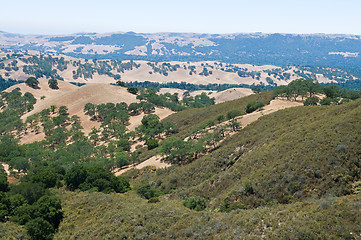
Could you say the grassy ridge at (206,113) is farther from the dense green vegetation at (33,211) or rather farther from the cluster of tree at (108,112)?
the dense green vegetation at (33,211)

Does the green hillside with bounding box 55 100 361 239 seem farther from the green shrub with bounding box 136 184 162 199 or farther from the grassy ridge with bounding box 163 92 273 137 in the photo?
the grassy ridge with bounding box 163 92 273 137

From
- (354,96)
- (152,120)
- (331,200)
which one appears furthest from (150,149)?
(354,96)

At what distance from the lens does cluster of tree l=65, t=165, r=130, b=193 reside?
50.2m

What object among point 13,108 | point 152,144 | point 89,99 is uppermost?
point 89,99

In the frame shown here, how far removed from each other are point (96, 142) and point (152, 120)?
2388 cm

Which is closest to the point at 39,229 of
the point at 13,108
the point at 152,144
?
the point at 152,144


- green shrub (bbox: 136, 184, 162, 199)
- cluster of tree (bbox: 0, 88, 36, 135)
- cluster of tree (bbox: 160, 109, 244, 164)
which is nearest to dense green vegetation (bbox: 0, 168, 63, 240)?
green shrub (bbox: 136, 184, 162, 199)

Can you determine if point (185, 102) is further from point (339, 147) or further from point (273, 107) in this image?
point (339, 147)

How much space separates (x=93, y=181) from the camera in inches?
2040

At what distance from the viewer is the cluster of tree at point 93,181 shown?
50.2 m

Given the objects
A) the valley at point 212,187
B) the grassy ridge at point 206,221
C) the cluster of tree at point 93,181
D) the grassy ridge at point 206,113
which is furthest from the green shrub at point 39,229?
the grassy ridge at point 206,113

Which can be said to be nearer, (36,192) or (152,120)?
(36,192)

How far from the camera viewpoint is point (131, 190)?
2034 inches

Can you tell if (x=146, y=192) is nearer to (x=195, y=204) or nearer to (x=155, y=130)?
(x=195, y=204)
